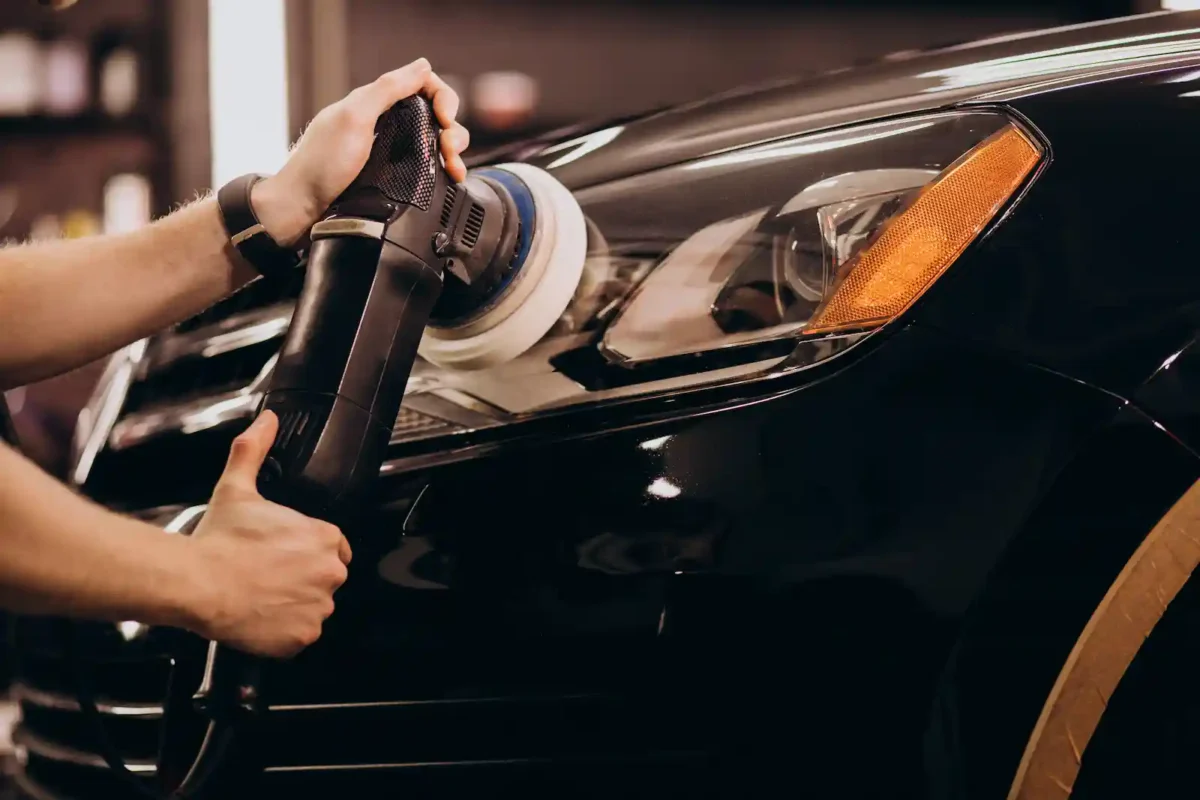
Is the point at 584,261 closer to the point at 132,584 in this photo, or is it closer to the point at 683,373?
the point at 683,373

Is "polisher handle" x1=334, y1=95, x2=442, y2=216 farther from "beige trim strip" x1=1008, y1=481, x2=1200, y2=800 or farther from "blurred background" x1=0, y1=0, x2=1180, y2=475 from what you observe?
"blurred background" x1=0, y1=0, x2=1180, y2=475

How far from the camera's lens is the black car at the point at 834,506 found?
32.6 inches

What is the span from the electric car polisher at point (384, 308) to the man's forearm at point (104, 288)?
25cm

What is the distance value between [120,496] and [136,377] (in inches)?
8.6

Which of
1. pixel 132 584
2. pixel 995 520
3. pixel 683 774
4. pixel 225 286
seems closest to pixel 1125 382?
pixel 995 520

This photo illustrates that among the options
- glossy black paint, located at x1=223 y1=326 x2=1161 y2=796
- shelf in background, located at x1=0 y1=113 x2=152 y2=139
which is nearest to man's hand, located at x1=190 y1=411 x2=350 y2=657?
glossy black paint, located at x1=223 y1=326 x2=1161 y2=796

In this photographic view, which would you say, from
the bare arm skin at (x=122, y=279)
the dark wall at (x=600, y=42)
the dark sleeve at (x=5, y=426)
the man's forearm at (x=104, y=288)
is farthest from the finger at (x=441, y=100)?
the dark wall at (x=600, y=42)

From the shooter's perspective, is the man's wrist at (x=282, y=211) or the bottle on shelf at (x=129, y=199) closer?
the man's wrist at (x=282, y=211)

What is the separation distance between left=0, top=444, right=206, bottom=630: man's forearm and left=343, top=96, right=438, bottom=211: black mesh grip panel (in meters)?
0.31

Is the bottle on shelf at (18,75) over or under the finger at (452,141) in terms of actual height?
under

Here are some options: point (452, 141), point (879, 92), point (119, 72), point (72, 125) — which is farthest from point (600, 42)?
point (452, 141)

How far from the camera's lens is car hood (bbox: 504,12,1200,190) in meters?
1.00

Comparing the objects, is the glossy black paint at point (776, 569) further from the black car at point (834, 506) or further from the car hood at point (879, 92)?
the car hood at point (879, 92)

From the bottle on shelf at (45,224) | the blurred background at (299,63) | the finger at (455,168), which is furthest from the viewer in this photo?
the bottle on shelf at (45,224)
